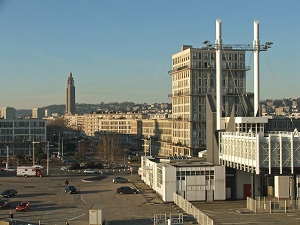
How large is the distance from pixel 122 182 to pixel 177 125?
42.0 meters

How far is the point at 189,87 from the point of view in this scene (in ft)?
311

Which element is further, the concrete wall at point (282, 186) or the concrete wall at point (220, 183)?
the concrete wall at point (282, 186)

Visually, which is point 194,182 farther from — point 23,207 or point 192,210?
point 23,207

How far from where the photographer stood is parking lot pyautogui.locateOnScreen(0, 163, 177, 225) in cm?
3884

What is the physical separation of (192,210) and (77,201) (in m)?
14.1

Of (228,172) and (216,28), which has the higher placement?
(216,28)

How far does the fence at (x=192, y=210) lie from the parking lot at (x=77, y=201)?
967 millimetres

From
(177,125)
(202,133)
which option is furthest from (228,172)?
(177,125)

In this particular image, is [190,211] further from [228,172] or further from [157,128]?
[157,128]

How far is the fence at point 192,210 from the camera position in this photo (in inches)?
1344

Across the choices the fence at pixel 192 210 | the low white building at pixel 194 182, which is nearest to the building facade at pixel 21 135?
the low white building at pixel 194 182

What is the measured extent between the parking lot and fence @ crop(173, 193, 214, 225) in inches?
38.1

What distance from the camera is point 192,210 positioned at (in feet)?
126

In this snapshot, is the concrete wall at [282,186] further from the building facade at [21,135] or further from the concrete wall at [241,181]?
the building facade at [21,135]
